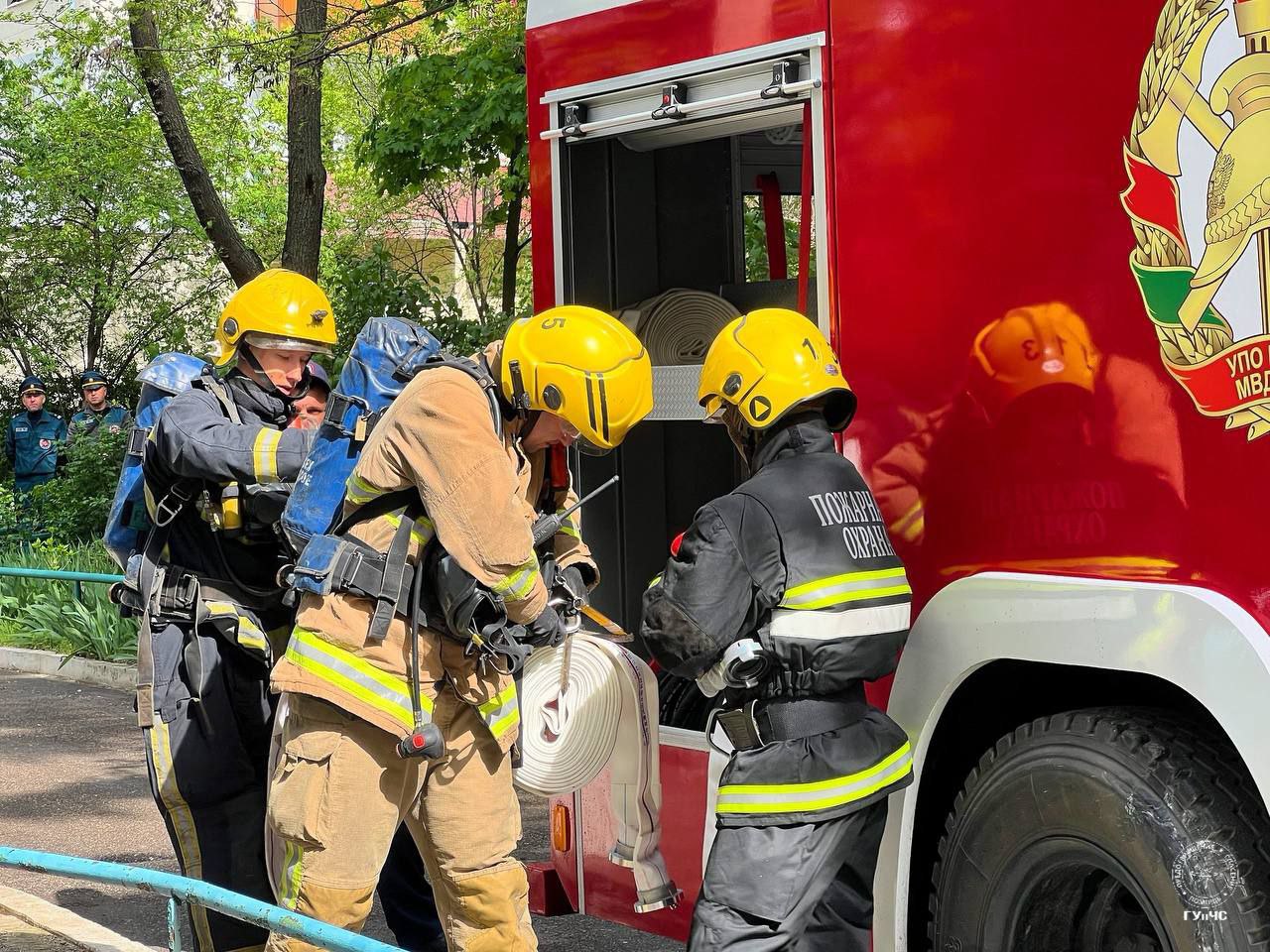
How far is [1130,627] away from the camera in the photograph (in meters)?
2.73

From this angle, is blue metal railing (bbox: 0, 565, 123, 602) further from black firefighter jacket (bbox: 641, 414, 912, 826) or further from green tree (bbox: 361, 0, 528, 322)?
black firefighter jacket (bbox: 641, 414, 912, 826)

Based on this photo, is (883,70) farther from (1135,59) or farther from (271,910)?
(271,910)

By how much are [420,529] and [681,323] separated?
144cm

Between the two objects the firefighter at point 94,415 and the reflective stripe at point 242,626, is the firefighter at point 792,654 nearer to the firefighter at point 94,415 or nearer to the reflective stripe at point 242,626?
the reflective stripe at point 242,626

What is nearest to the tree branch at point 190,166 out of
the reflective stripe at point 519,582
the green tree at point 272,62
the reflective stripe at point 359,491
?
the green tree at point 272,62

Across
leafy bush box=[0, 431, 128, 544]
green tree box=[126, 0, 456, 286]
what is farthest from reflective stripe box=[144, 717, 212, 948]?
leafy bush box=[0, 431, 128, 544]

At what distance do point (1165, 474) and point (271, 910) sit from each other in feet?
5.70

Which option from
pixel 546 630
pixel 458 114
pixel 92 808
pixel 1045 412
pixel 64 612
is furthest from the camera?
pixel 64 612

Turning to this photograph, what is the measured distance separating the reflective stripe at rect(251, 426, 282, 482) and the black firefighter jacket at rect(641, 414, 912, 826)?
62.4 inches

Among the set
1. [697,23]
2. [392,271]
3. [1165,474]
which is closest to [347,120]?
[392,271]

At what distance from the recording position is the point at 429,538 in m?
3.61

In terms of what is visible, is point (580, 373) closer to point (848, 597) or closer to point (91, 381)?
point (848, 597)

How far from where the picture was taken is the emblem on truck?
8.27 ft

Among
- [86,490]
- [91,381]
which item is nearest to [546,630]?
[86,490]
